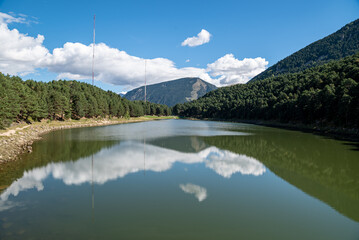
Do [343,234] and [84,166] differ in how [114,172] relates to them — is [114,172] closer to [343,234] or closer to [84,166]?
[84,166]

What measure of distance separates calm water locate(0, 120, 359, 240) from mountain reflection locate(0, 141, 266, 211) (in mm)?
91

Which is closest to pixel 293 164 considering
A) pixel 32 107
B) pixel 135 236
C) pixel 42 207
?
pixel 135 236

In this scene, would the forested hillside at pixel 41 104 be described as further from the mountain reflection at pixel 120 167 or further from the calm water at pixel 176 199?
the calm water at pixel 176 199

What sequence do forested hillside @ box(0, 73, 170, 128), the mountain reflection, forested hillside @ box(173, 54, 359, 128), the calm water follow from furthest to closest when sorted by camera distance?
1. forested hillside @ box(173, 54, 359, 128)
2. forested hillside @ box(0, 73, 170, 128)
3. the mountain reflection
4. the calm water

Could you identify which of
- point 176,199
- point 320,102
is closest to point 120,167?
point 176,199

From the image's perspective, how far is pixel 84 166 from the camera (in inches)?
942

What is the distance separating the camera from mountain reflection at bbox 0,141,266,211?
1838cm

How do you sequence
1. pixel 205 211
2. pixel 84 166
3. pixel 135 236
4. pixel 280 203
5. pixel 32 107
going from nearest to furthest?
pixel 135 236, pixel 205 211, pixel 280 203, pixel 84 166, pixel 32 107

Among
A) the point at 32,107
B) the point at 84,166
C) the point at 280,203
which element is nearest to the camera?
the point at 280,203

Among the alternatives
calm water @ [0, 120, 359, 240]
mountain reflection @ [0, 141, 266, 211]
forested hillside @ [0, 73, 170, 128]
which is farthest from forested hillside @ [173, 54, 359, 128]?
forested hillside @ [0, 73, 170, 128]

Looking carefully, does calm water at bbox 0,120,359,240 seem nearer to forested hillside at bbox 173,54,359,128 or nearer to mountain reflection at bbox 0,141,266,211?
mountain reflection at bbox 0,141,266,211

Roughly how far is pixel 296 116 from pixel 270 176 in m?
76.7

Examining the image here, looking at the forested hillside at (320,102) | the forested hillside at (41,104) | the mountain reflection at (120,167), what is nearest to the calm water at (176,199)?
the mountain reflection at (120,167)

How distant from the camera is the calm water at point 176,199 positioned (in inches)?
→ 433
